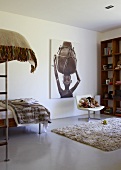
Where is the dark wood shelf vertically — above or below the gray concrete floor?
above

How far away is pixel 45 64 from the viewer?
20.1 ft

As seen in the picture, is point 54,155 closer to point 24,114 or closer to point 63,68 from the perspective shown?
point 24,114

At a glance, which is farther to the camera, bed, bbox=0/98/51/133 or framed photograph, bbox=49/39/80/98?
framed photograph, bbox=49/39/80/98

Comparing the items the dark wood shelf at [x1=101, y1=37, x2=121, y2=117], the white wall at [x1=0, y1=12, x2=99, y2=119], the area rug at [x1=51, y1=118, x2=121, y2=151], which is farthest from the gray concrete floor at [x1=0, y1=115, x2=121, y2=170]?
the dark wood shelf at [x1=101, y1=37, x2=121, y2=117]

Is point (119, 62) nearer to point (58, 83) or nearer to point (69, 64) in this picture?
point (69, 64)

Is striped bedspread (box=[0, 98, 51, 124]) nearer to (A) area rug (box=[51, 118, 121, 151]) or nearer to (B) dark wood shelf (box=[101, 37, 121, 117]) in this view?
(A) area rug (box=[51, 118, 121, 151])

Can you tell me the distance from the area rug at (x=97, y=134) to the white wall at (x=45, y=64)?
62.0 inches

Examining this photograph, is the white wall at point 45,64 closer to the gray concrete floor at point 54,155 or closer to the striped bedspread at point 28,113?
the striped bedspread at point 28,113

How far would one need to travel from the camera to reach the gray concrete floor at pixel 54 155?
2.73m

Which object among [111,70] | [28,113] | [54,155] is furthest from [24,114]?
[111,70]

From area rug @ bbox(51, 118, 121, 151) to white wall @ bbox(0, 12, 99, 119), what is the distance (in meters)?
1.58

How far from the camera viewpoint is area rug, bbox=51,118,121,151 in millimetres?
3604

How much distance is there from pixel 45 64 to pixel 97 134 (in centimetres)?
279

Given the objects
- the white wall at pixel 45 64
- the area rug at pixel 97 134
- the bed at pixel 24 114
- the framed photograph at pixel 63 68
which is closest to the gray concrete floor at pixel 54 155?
the area rug at pixel 97 134
